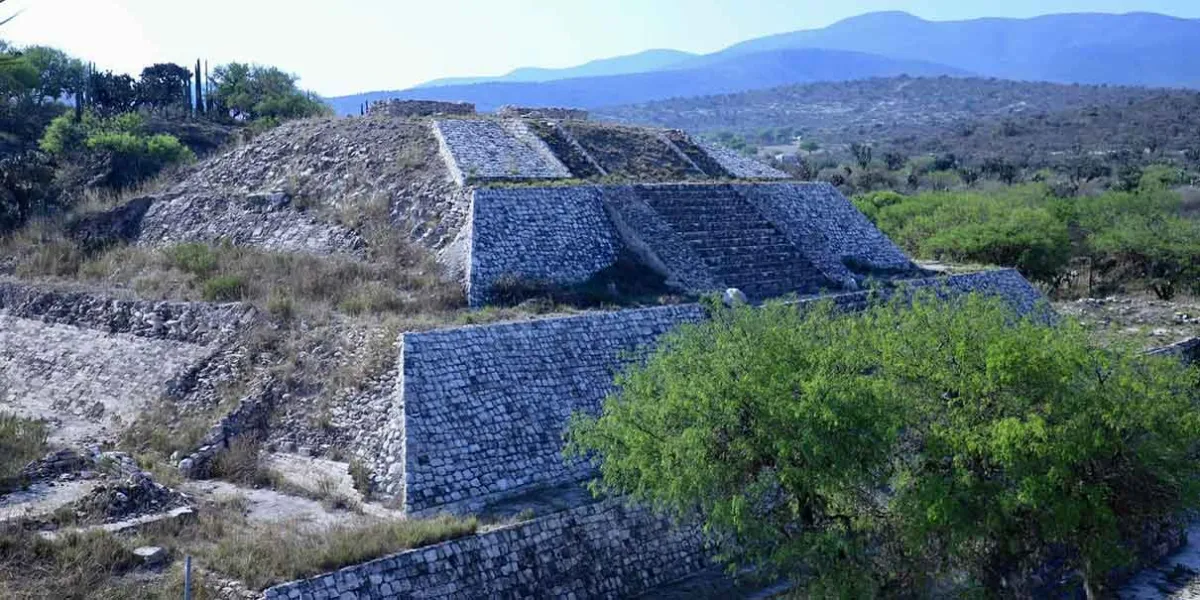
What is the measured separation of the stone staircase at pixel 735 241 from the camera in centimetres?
2358

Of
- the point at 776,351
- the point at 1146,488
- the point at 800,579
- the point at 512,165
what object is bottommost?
the point at 800,579

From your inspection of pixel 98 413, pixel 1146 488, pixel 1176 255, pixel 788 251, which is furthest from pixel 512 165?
pixel 1176 255

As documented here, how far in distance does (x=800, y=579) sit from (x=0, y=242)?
23.4m

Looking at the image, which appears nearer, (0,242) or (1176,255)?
(0,242)

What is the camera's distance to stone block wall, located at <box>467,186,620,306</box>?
804 inches

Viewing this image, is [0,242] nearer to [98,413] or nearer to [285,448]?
[98,413]

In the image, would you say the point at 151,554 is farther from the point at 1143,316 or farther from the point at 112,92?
the point at 112,92

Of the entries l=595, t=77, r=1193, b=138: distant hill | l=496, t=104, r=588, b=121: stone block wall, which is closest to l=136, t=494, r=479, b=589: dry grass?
l=496, t=104, r=588, b=121: stone block wall

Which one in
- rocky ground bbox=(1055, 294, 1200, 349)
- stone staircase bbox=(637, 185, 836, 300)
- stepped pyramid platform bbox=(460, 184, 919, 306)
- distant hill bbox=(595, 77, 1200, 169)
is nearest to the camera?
stepped pyramid platform bbox=(460, 184, 919, 306)

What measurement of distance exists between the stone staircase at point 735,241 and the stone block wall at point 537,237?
201 centimetres

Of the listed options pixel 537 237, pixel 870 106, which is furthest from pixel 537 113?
pixel 870 106

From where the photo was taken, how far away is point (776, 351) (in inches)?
513

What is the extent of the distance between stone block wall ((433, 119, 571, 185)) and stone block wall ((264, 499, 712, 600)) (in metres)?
10.4

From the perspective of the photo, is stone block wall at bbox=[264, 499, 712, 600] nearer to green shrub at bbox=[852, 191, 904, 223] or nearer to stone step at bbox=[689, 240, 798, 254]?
stone step at bbox=[689, 240, 798, 254]
